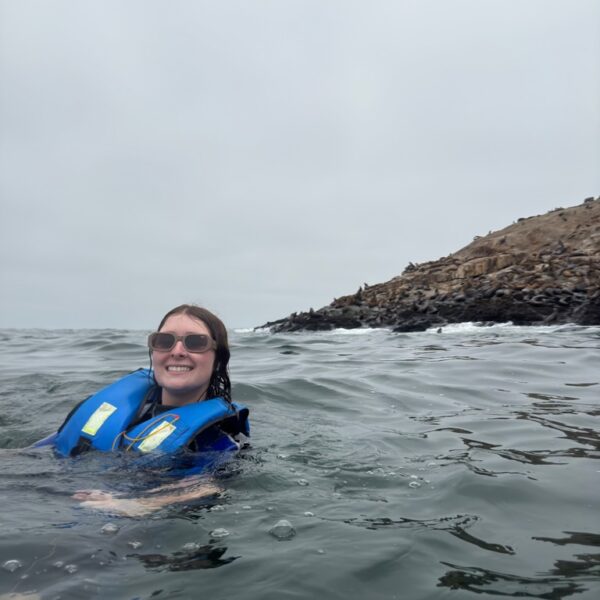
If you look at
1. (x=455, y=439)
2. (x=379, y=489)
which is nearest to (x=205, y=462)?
(x=379, y=489)

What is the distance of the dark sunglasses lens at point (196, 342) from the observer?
4.79m

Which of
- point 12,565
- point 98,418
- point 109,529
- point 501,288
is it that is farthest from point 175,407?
point 501,288

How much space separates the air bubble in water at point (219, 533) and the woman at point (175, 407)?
3.27 ft

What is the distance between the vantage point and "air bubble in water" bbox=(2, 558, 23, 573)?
2695mm

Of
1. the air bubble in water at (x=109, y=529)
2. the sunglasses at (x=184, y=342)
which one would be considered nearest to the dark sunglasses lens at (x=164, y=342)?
the sunglasses at (x=184, y=342)

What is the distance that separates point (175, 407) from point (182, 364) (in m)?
0.37

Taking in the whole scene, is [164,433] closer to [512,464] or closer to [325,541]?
[325,541]

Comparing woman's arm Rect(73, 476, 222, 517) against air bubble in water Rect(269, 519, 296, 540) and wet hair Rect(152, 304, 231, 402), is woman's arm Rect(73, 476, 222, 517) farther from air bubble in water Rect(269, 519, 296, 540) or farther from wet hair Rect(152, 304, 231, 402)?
wet hair Rect(152, 304, 231, 402)

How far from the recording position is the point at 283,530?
3.21 meters

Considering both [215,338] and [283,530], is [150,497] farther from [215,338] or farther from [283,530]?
[215,338]

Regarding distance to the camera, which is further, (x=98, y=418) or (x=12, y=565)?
(x=98, y=418)

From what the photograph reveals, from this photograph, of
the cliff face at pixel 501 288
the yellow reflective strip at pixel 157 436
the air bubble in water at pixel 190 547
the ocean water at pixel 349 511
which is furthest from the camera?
the cliff face at pixel 501 288

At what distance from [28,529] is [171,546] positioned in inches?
31.5

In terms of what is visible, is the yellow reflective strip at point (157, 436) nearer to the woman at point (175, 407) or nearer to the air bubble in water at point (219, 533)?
the woman at point (175, 407)
